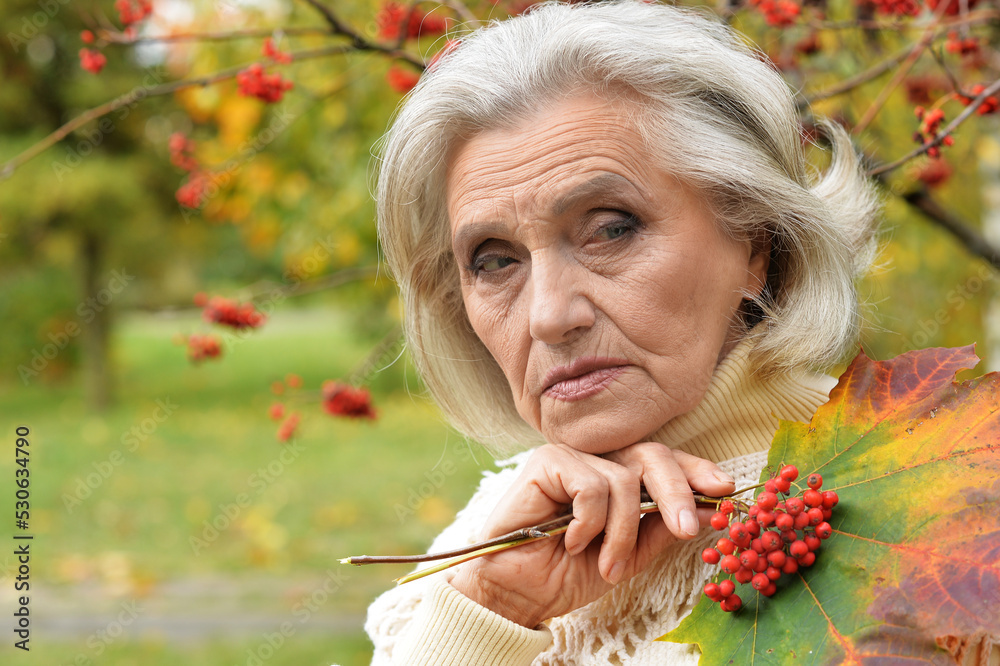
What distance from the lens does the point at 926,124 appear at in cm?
178

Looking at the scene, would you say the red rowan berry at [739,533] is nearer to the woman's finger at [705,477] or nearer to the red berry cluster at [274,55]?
the woman's finger at [705,477]

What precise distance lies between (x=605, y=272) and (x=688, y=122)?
311 mm

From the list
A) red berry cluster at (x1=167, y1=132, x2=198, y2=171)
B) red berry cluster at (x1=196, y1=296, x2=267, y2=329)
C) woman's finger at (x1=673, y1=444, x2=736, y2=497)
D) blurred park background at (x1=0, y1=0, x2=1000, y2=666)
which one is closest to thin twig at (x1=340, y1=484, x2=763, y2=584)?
woman's finger at (x1=673, y1=444, x2=736, y2=497)

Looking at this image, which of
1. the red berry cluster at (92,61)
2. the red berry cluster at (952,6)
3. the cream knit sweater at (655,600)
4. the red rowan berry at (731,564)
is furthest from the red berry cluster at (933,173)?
the red berry cluster at (92,61)

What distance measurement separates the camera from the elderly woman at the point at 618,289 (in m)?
1.42

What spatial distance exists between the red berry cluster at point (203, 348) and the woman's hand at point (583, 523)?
1662 mm

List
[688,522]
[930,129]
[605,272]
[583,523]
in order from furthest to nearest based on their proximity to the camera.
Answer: [930,129]
[605,272]
[583,523]
[688,522]

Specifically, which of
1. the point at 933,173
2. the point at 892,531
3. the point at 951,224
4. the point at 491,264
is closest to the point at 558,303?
the point at 491,264

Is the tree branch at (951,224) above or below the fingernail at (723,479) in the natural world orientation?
below

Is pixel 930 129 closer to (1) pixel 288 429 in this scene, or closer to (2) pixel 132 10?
(1) pixel 288 429

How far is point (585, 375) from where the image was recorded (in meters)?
1.45

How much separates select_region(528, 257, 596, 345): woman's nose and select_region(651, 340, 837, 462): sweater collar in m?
0.26

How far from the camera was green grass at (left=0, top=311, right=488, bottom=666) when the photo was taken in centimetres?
567

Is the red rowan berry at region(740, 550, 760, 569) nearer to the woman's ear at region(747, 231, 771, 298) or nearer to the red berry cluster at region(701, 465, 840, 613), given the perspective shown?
the red berry cluster at region(701, 465, 840, 613)
